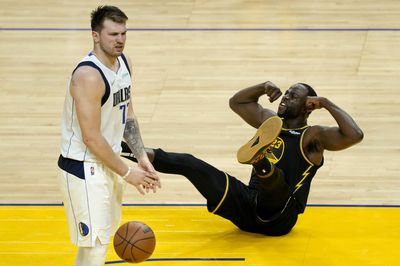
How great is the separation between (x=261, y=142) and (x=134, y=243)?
1.26 meters

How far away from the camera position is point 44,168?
28.5ft

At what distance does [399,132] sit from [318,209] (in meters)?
1.98

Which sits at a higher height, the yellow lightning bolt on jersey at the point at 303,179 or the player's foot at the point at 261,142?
the player's foot at the point at 261,142

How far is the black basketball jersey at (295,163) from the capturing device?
712 cm

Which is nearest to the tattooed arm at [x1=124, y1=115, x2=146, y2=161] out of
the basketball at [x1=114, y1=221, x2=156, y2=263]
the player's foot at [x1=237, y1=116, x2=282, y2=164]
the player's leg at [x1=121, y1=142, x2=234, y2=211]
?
the basketball at [x1=114, y1=221, x2=156, y2=263]

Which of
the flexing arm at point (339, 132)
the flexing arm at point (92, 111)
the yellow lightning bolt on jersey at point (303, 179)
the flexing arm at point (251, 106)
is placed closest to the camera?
the flexing arm at point (92, 111)

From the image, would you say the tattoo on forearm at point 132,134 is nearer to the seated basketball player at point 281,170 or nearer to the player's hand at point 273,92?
the seated basketball player at point 281,170

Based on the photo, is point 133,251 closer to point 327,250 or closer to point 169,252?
point 169,252

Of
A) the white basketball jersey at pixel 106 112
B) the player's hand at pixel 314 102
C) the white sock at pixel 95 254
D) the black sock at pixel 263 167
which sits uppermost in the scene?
the white basketball jersey at pixel 106 112

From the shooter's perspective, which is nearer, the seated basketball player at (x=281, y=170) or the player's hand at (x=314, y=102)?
the seated basketball player at (x=281, y=170)

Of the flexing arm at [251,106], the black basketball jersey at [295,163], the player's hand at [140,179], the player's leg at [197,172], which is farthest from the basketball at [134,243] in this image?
the flexing arm at [251,106]

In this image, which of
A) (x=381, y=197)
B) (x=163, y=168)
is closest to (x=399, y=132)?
(x=381, y=197)

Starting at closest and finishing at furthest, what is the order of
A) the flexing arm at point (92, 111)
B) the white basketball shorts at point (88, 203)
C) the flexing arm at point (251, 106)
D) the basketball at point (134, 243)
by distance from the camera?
the flexing arm at point (92, 111)
the white basketball shorts at point (88, 203)
the basketball at point (134, 243)
the flexing arm at point (251, 106)

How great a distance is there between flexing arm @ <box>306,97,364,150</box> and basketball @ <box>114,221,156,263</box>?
5.94 ft
